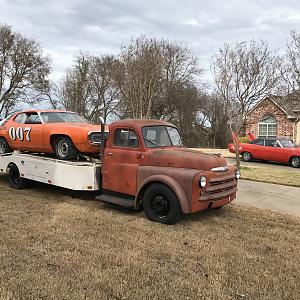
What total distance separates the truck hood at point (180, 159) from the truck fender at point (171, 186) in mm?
285

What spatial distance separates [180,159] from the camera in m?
6.98

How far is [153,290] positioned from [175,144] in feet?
13.5

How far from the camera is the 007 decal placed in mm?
9740

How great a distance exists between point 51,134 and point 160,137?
2.64 m

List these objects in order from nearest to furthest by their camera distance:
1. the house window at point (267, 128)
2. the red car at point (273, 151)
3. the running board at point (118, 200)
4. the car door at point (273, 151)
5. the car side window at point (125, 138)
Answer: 1. the running board at point (118, 200)
2. the car side window at point (125, 138)
3. the red car at point (273, 151)
4. the car door at point (273, 151)
5. the house window at point (267, 128)

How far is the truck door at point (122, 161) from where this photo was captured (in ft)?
24.5

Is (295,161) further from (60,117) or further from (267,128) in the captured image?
(267,128)

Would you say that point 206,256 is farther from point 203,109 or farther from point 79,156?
point 203,109

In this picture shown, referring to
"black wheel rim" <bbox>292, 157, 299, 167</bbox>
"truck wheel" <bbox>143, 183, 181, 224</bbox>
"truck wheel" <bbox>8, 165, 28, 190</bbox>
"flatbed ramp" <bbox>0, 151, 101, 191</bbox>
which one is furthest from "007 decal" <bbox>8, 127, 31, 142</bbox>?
"black wheel rim" <bbox>292, 157, 299, 167</bbox>

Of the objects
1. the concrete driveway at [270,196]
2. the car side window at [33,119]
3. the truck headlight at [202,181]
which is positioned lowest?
the concrete driveway at [270,196]

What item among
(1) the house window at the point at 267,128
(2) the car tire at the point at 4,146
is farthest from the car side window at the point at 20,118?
(1) the house window at the point at 267,128

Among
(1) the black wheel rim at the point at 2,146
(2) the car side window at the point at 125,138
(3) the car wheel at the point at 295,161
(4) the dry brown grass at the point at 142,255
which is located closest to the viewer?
(4) the dry brown grass at the point at 142,255

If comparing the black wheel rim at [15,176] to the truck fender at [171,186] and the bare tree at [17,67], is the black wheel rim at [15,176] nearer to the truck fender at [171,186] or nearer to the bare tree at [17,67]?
the truck fender at [171,186]

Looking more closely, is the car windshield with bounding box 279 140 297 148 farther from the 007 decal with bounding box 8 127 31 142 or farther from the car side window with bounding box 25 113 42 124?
the 007 decal with bounding box 8 127 31 142
